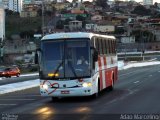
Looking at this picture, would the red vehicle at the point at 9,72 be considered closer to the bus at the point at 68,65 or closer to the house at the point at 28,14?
the bus at the point at 68,65

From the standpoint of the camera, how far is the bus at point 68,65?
2236 cm

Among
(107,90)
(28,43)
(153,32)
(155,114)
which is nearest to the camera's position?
(155,114)

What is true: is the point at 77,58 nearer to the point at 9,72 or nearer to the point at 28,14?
the point at 9,72

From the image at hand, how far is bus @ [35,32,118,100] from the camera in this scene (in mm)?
22359

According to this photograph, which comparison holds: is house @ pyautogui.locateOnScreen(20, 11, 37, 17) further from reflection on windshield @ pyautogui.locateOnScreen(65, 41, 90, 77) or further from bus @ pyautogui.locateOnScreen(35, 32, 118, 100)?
reflection on windshield @ pyautogui.locateOnScreen(65, 41, 90, 77)

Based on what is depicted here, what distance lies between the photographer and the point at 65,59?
22625 millimetres

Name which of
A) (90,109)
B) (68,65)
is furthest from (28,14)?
(90,109)

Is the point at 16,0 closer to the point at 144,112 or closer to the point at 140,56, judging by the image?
the point at 140,56

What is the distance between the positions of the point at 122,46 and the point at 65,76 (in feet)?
385

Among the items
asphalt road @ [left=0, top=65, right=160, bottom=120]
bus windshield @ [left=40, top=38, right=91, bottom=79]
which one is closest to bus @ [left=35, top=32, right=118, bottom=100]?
bus windshield @ [left=40, top=38, right=91, bottom=79]

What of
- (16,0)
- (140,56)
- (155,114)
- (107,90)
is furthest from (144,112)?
(16,0)

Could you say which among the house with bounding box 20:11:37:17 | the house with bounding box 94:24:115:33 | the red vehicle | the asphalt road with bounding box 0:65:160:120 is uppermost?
the asphalt road with bounding box 0:65:160:120

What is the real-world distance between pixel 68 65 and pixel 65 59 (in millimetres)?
287

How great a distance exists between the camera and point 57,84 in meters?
22.4
